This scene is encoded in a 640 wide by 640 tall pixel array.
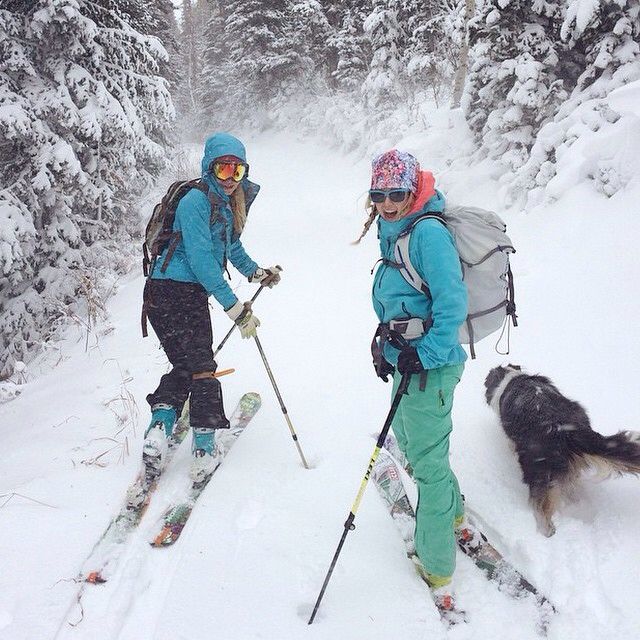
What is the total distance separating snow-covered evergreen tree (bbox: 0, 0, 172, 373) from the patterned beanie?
21.4ft

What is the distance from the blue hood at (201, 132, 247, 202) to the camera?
3338 mm

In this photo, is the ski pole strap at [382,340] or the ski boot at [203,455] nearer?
the ski pole strap at [382,340]

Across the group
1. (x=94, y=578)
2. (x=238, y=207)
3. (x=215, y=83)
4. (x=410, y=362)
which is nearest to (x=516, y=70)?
Result: (x=238, y=207)

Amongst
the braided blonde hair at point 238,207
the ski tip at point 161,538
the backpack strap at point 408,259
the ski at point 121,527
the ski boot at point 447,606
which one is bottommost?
the ski at point 121,527

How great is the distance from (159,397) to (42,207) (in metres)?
7.13

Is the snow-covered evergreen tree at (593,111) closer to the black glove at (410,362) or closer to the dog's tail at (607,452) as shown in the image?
the dog's tail at (607,452)

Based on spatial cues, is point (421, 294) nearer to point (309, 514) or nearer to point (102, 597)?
point (309, 514)

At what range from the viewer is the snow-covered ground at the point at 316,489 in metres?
2.48

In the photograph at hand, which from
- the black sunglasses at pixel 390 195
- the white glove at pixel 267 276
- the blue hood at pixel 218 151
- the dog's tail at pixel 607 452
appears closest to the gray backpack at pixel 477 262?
the black sunglasses at pixel 390 195

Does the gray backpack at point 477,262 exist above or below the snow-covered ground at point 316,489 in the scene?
above

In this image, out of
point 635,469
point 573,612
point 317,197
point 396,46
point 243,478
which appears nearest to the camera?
point 573,612

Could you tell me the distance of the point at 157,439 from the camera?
141 inches

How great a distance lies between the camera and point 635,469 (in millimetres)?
2758

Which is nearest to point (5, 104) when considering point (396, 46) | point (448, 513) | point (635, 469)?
point (448, 513)
